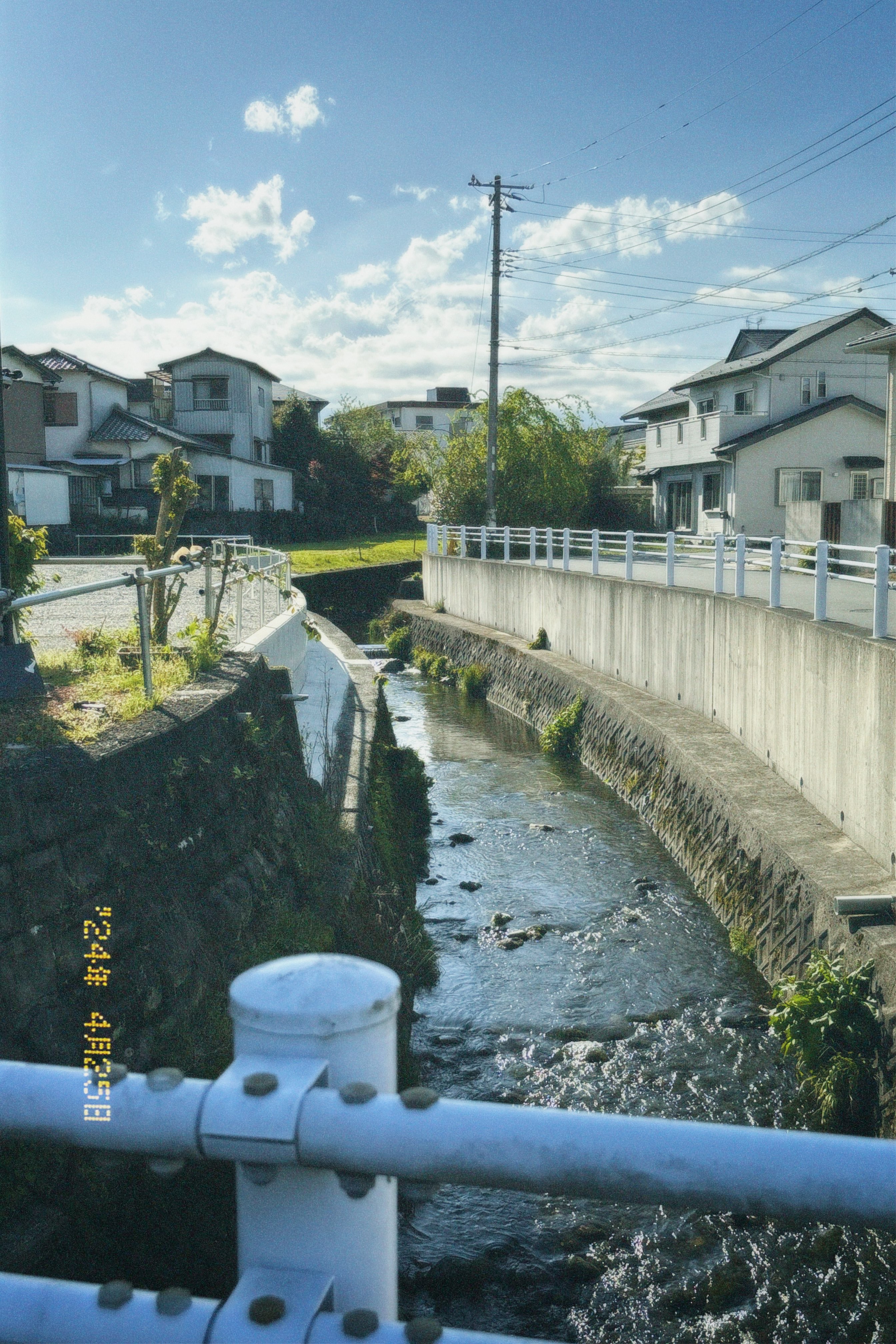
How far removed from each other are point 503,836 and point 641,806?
180cm

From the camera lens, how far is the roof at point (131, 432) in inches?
1719

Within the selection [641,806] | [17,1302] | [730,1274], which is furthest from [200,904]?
[641,806]

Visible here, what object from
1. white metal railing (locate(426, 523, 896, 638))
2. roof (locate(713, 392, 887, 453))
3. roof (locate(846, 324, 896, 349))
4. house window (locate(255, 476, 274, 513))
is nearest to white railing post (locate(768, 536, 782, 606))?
white metal railing (locate(426, 523, 896, 638))

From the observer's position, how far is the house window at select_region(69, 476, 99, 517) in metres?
40.8

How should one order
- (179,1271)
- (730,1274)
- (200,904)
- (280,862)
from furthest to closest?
(280,862) → (200,904) → (730,1274) → (179,1271)

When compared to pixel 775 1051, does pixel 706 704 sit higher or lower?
higher

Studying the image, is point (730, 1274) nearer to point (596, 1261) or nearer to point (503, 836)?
point (596, 1261)

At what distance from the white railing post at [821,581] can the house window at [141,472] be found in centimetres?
3703

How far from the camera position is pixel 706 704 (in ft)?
47.2

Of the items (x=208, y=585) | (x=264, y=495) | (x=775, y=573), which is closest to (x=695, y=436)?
(x=264, y=495)

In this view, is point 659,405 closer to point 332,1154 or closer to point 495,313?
point 495,313

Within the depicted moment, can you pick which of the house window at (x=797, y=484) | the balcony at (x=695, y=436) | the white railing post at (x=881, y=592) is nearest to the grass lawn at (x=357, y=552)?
the balcony at (x=695, y=436)

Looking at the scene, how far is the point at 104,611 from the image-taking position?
54.4 ft

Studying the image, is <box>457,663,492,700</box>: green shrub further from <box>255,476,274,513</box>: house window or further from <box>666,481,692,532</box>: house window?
<box>255,476,274,513</box>: house window
